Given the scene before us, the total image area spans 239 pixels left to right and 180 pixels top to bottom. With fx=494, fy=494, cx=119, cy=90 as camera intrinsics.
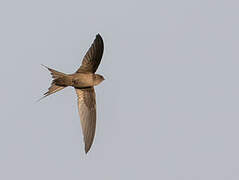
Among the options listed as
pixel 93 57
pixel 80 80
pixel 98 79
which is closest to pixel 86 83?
pixel 80 80

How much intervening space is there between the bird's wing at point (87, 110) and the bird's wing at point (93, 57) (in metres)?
0.54

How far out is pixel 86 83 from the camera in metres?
9.42

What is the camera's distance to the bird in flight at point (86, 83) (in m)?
9.13

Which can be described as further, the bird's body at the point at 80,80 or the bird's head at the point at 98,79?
the bird's head at the point at 98,79

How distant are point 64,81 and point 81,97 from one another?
0.75 meters

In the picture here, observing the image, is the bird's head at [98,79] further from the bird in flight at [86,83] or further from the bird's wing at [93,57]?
the bird's wing at [93,57]

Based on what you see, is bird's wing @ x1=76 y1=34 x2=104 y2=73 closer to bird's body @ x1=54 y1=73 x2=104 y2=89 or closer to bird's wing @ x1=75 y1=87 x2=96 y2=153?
bird's body @ x1=54 y1=73 x2=104 y2=89

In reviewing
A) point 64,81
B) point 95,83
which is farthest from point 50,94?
point 95,83

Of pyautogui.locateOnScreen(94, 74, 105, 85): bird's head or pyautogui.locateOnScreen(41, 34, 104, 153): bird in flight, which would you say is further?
pyautogui.locateOnScreen(94, 74, 105, 85): bird's head

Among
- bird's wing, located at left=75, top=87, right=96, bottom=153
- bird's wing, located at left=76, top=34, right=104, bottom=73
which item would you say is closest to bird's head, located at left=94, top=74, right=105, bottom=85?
bird's wing, located at left=76, top=34, right=104, bottom=73

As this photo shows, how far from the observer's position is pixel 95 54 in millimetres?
9211

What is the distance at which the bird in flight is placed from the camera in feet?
30.0

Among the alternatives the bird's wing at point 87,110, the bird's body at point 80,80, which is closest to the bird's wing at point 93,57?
the bird's body at point 80,80

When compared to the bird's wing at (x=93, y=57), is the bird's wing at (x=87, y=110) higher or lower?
lower
